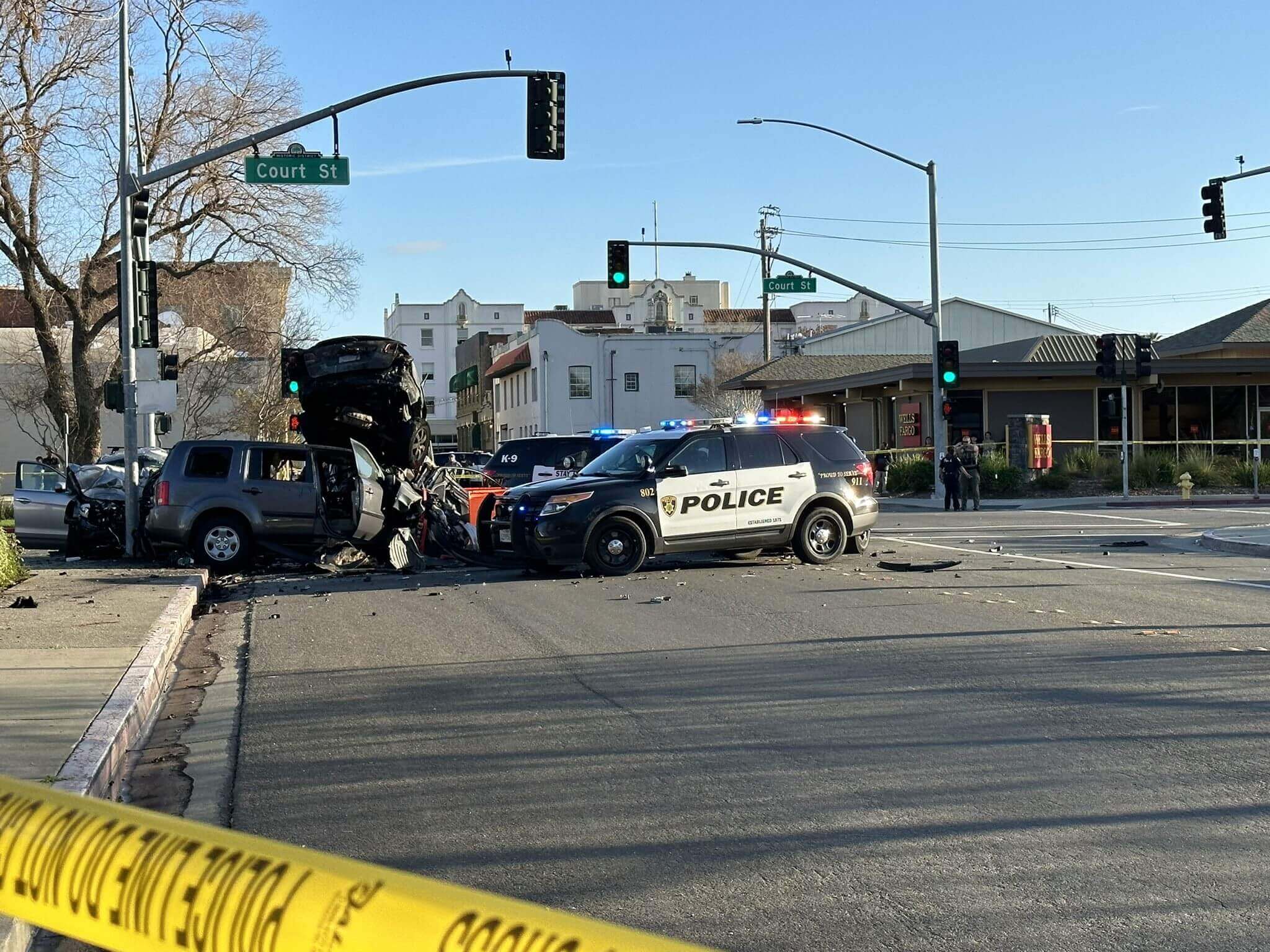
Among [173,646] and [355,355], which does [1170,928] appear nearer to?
[173,646]

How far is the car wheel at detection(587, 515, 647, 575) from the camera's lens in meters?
15.7

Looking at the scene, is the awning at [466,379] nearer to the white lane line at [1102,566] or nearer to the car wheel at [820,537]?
the white lane line at [1102,566]

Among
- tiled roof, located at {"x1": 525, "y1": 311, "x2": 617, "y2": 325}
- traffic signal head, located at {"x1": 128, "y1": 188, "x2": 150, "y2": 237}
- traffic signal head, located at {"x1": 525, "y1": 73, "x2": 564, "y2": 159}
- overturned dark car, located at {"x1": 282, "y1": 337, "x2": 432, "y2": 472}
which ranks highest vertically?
tiled roof, located at {"x1": 525, "y1": 311, "x2": 617, "y2": 325}

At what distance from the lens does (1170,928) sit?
14.2 feet

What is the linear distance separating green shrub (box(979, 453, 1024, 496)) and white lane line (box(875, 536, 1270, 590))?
15753 mm

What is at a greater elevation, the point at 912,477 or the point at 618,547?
the point at 912,477

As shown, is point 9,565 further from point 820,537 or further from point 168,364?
point 820,537

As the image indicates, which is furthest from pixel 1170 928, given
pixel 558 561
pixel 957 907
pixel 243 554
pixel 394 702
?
pixel 243 554

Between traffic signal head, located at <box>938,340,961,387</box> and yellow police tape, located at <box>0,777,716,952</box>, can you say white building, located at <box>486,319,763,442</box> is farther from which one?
yellow police tape, located at <box>0,777,716,952</box>

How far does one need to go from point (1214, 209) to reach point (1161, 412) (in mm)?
18381

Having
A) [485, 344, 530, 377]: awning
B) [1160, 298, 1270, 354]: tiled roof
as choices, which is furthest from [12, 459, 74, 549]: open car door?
[485, 344, 530, 377]: awning

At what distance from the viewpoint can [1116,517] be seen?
88.9ft

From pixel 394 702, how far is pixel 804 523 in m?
9.14

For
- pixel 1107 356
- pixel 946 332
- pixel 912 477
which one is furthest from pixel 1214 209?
pixel 946 332
